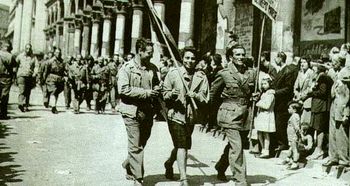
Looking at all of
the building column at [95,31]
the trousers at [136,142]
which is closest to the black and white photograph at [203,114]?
the trousers at [136,142]

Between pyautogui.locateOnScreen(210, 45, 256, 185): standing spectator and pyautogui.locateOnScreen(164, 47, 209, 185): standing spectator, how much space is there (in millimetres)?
246

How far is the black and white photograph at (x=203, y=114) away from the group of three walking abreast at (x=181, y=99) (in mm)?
14

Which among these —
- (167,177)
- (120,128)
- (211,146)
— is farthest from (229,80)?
(120,128)

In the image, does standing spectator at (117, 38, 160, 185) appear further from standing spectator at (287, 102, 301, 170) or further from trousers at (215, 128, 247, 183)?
standing spectator at (287, 102, 301, 170)

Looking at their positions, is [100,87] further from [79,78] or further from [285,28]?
[285,28]

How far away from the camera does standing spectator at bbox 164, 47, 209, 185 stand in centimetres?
661

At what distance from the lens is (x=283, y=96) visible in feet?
32.6

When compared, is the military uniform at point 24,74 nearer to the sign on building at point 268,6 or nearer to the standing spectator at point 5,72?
the standing spectator at point 5,72

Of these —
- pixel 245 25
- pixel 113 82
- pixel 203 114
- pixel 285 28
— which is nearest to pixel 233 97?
pixel 203 114

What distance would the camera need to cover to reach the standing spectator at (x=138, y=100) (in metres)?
6.43

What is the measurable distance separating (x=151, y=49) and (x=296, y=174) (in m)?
3.44

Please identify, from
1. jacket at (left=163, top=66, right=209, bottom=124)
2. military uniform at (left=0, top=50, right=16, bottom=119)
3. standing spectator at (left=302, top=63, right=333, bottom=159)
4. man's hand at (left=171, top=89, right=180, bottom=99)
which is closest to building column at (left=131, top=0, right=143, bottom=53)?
military uniform at (left=0, top=50, right=16, bottom=119)

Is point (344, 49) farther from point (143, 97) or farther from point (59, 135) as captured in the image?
point (59, 135)

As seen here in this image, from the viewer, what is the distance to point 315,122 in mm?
9195
